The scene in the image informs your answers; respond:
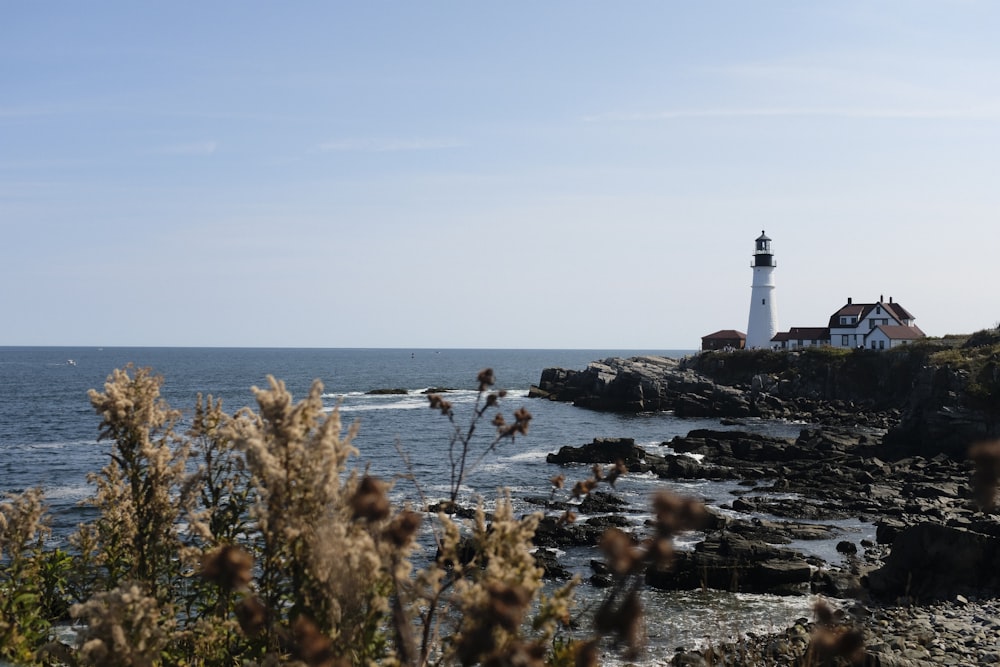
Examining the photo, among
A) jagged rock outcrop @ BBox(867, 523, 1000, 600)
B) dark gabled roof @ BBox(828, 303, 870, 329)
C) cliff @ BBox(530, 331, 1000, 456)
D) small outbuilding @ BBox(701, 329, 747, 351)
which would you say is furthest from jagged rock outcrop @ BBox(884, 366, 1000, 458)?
small outbuilding @ BBox(701, 329, 747, 351)

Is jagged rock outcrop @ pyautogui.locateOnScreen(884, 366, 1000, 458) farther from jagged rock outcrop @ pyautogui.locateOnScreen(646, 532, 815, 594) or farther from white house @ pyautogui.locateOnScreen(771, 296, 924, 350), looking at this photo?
white house @ pyautogui.locateOnScreen(771, 296, 924, 350)

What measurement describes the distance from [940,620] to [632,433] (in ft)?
154

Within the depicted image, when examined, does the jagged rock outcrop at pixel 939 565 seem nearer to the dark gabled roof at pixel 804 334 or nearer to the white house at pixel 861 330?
the white house at pixel 861 330

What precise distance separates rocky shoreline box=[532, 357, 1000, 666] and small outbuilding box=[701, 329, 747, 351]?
139 ft

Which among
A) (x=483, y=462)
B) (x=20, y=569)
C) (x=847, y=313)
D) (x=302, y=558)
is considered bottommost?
(x=483, y=462)

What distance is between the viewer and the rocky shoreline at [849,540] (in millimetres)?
17281

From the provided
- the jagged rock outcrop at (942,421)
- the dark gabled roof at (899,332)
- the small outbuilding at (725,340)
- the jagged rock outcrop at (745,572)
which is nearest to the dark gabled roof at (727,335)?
the small outbuilding at (725,340)

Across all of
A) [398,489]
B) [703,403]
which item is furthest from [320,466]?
[703,403]

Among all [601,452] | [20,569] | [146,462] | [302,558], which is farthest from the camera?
[601,452]

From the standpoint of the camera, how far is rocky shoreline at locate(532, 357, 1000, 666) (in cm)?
1728

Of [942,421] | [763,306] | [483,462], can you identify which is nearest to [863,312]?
[763,306]

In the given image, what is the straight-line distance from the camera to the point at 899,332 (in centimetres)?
9088

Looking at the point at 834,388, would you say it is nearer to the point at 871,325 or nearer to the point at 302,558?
the point at 871,325

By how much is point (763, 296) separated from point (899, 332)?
63.7 feet
